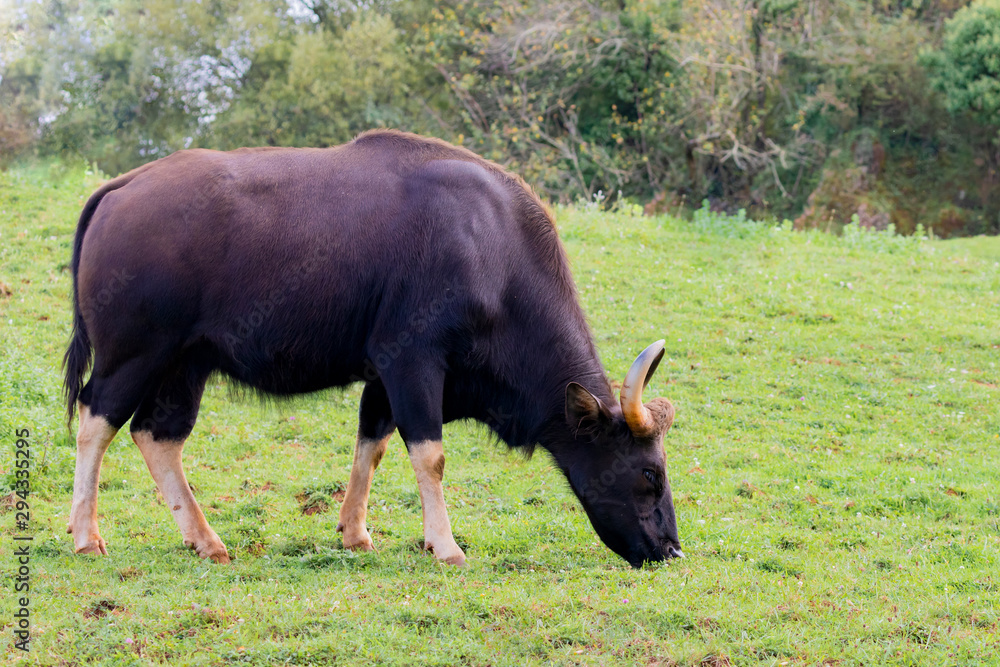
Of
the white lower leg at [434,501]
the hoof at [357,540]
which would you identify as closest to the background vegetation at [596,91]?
the hoof at [357,540]

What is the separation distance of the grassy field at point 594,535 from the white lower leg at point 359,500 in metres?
0.15

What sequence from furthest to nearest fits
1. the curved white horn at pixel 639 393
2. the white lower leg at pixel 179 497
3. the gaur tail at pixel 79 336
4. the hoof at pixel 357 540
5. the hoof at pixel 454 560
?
the gaur tail at pixel 79 336
the hoof at pixel 357 540
the white lower leg at pixel 179 497
the hoof at pixel 454 560
the curved white horn at pixel 639 393

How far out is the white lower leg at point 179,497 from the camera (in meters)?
6.32

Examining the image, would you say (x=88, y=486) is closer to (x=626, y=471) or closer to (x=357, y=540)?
(x=357, y=540)

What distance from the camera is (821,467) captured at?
28.2 feet

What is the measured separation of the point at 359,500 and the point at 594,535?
5.73ft

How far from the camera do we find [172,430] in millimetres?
6691

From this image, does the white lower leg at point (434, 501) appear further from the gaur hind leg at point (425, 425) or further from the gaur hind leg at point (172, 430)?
the gaur hind leg at point (172, 430)

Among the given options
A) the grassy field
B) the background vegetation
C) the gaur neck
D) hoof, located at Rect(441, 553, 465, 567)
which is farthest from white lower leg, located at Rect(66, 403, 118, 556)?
the background vegetation

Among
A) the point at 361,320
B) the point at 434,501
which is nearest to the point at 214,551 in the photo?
the point at 434,501

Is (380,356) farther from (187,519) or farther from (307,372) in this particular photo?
(187,519)

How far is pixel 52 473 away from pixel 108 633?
A: 3746 millimetres

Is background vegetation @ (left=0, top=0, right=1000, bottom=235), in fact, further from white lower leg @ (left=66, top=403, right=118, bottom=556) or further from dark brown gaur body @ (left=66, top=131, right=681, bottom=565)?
white lower leg @ (left=66, top=403, right=118, bottom=556)

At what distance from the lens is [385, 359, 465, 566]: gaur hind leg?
6105 millimetres
